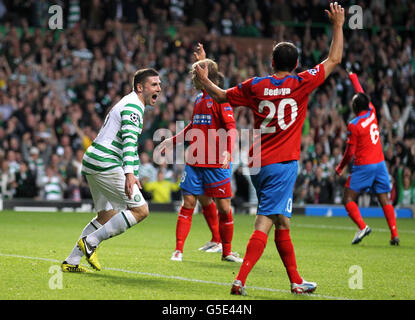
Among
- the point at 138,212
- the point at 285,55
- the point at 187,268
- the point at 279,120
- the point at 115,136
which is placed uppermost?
the point at 285,55

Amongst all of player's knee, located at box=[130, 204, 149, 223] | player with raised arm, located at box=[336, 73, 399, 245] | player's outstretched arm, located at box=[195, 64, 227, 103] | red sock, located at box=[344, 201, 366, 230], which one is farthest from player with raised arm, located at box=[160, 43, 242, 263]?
player with raised arm, located at box=[336, 73, 399, 245]

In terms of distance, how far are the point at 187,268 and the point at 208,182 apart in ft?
4.76

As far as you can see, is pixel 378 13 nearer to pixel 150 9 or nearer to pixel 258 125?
pixel 150 9

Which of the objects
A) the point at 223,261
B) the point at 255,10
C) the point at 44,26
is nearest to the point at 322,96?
the point at 255,10

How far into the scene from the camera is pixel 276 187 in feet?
23.1

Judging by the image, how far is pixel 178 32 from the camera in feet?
84.4

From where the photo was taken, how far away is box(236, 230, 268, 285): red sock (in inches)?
274

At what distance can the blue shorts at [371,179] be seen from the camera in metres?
13.1

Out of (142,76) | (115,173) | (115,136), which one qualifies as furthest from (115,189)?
(142,76)

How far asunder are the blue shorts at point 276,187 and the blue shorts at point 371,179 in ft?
20.4

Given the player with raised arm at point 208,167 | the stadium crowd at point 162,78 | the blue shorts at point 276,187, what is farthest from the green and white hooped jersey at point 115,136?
the stadium crowd at point 162,78

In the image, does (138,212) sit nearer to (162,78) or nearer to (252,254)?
(252,254)

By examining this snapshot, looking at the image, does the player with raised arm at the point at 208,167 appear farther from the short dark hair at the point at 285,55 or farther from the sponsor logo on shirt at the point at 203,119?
the short dark hair at the point at 285,55

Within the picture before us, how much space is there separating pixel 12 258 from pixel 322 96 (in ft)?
54.9
